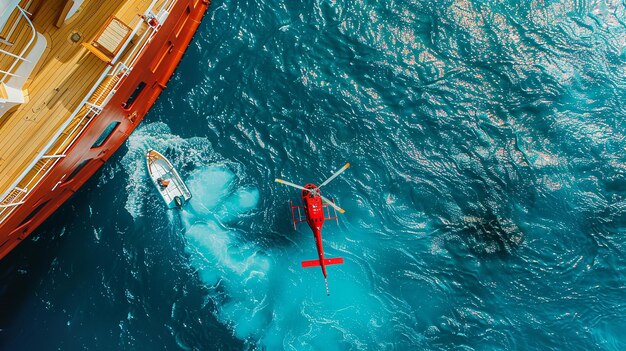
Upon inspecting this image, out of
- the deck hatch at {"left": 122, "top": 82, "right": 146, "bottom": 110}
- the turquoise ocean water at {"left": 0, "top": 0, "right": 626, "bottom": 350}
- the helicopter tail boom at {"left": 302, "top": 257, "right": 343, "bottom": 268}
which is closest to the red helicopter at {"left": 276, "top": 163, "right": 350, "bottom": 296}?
the helicopter tail boom at {"left": 302, "top": 257, "right": 343, "bottom": 268}

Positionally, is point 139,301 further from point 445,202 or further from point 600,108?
point 600,108

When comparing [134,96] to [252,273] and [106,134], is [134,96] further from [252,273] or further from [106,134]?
[252,273]

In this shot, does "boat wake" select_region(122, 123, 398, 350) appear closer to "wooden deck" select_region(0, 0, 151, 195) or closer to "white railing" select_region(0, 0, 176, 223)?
"white railing" select_region(0, 0, 176, 223)

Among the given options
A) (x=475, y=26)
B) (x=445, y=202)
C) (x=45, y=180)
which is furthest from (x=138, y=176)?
(x=475, y=26)

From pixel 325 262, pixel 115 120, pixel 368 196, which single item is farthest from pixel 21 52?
pixel 368 196

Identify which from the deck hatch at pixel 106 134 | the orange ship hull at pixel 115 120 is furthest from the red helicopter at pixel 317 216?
the deck hatch at pixel 106 134

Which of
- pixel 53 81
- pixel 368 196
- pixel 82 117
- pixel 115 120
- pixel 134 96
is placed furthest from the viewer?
pixel 368 196
